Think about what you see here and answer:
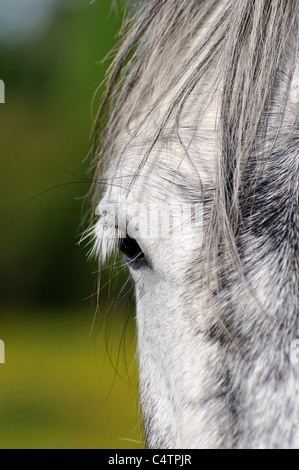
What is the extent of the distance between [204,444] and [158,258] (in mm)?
435

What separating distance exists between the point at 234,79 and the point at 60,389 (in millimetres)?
9842

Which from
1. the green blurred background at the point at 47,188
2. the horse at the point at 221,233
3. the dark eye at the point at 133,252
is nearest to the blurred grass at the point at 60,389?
the green blurred background at the point at 47,188

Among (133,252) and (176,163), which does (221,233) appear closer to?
(176,163)

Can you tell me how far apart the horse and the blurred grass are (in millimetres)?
3032

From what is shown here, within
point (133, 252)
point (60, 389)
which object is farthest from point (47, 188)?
point (133, 252)

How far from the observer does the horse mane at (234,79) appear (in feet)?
4.12

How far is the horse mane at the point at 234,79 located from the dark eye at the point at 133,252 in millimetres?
275

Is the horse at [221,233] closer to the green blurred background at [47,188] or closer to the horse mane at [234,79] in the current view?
the horse mane at [234,79]

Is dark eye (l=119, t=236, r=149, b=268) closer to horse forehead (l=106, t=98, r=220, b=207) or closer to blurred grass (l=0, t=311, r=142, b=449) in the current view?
horse forehead (l=106, t=98, r=220, b=207)

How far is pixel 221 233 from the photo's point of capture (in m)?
1.24

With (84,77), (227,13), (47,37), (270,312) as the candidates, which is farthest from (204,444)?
(47,37)

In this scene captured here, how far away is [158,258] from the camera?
1368 mm
